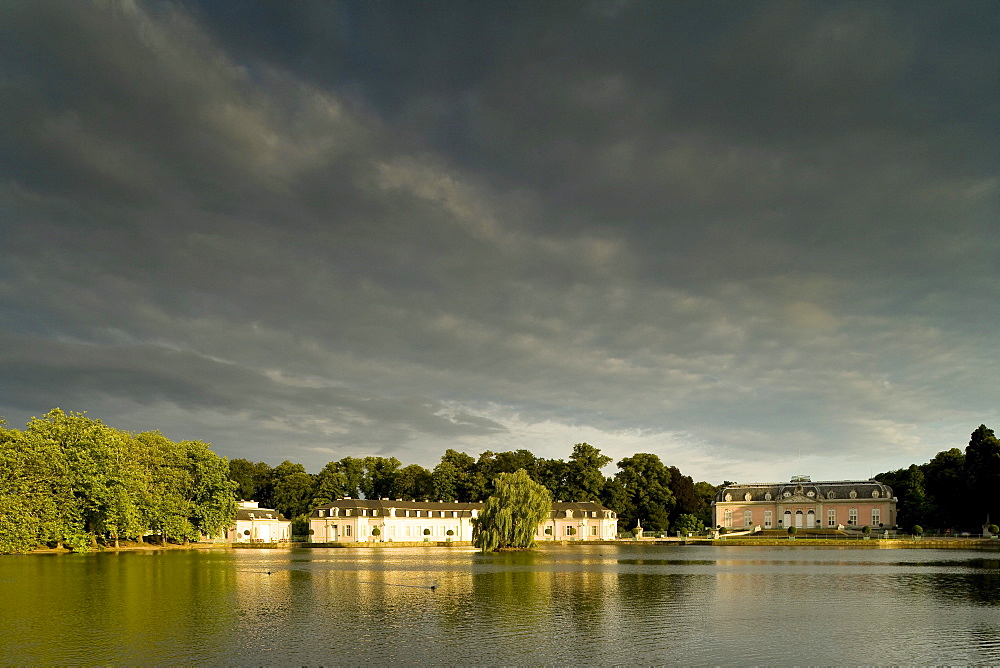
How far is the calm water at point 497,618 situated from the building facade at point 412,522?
199 feet

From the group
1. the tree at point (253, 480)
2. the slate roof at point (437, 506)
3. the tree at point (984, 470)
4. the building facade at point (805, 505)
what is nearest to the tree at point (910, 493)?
the building facade at point (805, 505)

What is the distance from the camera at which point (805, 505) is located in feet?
391

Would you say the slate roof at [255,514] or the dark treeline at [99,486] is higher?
the dark treeline at [99,486]

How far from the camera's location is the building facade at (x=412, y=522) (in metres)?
99.8

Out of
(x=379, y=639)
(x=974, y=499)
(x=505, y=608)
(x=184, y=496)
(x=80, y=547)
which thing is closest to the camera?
(x=379, y=639)

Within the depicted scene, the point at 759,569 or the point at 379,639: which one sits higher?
the point at 379,639

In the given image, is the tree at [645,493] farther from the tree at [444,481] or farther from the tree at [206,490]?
the tree at [206,490]

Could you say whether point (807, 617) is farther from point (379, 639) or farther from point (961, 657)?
point (379, 639)

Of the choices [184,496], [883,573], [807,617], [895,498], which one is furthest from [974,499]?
[184,496]

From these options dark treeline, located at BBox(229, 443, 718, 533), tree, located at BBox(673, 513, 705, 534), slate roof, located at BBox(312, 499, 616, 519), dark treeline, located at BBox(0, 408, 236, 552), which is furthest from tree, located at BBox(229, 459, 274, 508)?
tree, located at BBox(673, 513, 705, 534)

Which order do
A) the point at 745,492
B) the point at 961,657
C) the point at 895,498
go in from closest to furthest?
1. the point at 961,657
2. the point at 895,498
3. the point at 745,492

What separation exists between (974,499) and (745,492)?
42.6 meters

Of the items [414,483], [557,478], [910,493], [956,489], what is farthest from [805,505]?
[414,483]

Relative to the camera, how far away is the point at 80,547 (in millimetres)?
58625
